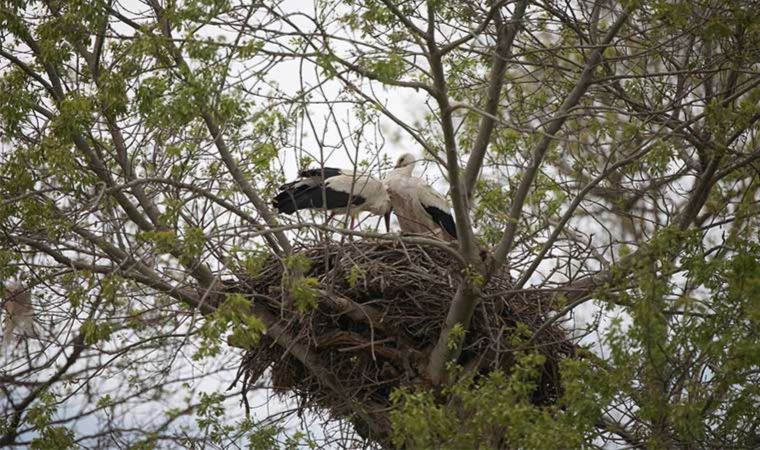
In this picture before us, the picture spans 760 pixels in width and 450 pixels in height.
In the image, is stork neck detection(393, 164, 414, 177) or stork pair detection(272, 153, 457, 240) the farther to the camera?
stork neck detection(393, 164, 414, 177)

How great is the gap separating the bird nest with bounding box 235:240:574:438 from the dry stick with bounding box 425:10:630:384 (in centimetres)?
24

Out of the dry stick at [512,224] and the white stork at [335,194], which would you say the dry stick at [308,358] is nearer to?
the dry stick at [512,224]

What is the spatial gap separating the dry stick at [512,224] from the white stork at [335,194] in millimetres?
1620

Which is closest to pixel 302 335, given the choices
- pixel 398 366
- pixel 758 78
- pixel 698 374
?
pixel 398 366

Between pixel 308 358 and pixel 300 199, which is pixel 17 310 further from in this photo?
pixel 308 358

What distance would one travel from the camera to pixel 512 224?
29.5ft

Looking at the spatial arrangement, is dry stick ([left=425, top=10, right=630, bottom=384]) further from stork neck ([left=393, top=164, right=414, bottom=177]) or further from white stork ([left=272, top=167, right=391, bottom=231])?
stork neck ([left=393, top=164, right=414, bottom=177])

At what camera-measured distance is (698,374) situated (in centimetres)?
903

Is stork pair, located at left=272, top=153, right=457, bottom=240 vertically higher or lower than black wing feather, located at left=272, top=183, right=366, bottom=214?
higher

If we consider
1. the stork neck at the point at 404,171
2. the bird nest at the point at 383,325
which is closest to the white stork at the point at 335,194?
the stork neck at the point at 404,171

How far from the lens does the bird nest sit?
31.3 feet

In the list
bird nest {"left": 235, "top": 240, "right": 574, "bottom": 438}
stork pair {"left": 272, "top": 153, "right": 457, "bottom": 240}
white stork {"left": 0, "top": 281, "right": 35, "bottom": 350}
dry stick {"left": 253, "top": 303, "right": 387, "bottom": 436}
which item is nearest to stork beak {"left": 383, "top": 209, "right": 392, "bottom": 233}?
stork pair {"left": 272, "top": 153, "right": 457, "bottom": 240}

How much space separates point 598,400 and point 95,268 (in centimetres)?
386

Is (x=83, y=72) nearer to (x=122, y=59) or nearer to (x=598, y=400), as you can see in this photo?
(x=122, y=59)
